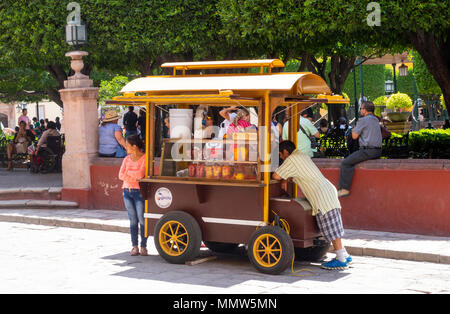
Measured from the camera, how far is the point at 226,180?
9.33m

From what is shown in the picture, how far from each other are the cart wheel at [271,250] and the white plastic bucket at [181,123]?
1.81 metres

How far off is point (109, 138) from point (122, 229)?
284 centimetres

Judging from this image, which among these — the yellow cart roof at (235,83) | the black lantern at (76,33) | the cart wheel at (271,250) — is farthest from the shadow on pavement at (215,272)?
the black lantern at (76,33)

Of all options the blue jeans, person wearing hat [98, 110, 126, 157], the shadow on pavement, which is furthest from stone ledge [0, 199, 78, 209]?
the shadow on pavement

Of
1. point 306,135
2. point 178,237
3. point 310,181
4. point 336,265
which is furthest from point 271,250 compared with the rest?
point 306,135

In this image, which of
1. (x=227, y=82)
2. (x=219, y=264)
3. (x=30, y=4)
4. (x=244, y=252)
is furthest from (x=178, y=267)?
(x=30, y=4)

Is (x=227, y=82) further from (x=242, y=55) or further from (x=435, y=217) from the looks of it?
(x=242, y=55)

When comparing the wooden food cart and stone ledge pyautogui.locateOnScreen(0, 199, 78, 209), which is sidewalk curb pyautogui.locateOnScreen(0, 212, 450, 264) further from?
the wooden food cart

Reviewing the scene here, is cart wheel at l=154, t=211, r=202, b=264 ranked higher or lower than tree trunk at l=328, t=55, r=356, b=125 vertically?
lower

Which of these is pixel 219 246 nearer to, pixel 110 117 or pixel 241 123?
pixel 241 123

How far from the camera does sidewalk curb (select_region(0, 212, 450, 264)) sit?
378 inches

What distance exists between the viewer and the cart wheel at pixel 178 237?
30.5 feet

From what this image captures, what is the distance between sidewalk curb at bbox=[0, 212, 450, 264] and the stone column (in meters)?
1.21

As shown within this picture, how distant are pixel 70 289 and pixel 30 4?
12126mm
